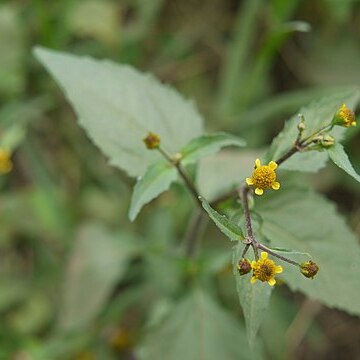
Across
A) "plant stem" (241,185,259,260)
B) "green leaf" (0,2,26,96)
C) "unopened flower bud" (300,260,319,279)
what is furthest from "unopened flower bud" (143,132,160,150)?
"green leaf" (0,2,26,96)

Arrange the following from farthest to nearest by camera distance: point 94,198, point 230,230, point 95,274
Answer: point 94,198, point 95,274, point 230,230

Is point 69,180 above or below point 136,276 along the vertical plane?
above

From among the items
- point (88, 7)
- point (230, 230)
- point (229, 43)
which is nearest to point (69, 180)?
point (88, 7)

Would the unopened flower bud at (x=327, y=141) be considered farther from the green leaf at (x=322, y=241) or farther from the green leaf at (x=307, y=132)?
the green leaf at (x=322, y=241)

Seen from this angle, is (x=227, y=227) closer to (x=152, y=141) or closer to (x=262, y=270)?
(x=262, y=270)

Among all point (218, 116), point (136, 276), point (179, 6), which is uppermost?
point (179, 6)

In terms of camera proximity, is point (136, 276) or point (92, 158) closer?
point (136, 276)

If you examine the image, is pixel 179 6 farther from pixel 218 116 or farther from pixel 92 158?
pixel 92 158
